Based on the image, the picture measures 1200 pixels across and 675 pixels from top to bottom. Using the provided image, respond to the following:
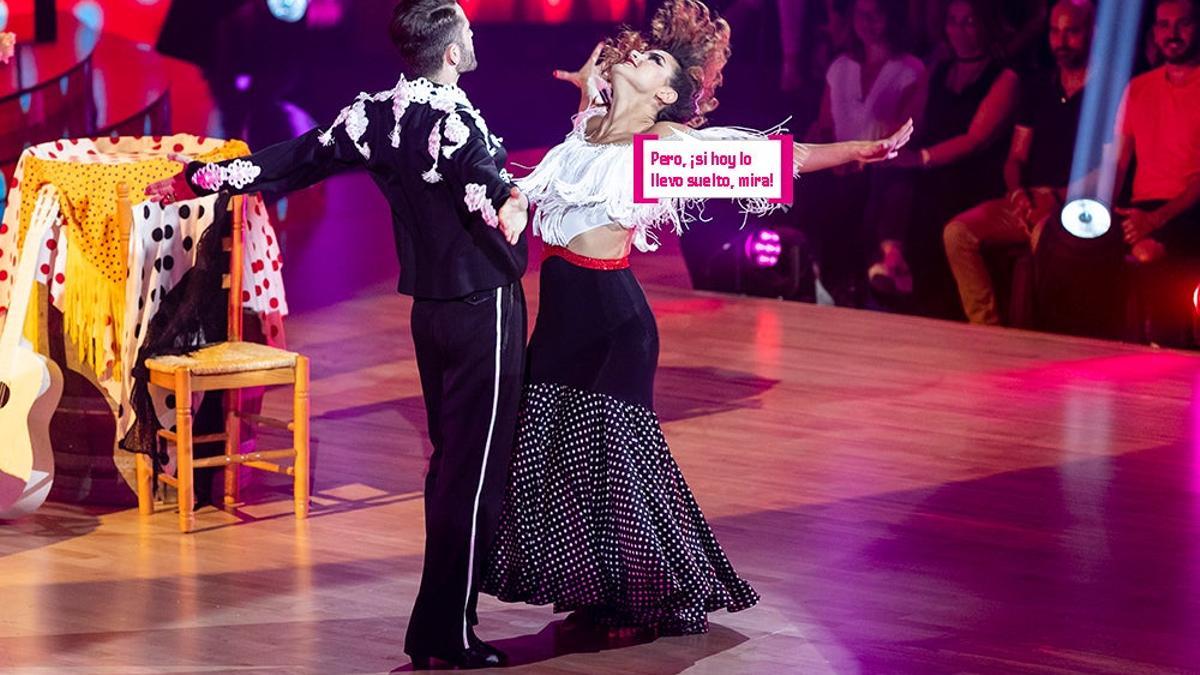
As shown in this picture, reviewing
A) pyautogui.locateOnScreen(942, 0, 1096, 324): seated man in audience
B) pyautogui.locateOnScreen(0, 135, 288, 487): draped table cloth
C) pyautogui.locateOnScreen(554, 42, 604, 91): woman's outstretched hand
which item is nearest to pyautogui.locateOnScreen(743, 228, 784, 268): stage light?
pyautogui.locateOnScreen(942, 0, 1096, 324): seated man in audience

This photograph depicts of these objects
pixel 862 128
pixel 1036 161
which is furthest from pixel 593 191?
pixel 862 128

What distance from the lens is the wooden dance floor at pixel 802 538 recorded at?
4.17 meters

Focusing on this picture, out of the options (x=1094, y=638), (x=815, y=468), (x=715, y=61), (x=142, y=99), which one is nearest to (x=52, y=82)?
(x=142, y=99)

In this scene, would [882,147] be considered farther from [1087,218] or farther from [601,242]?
[1087,218]

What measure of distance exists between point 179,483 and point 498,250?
176 centimetres

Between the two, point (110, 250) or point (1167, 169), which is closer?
point (110, 250)

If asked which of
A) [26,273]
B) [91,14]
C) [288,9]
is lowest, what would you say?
[26,273]

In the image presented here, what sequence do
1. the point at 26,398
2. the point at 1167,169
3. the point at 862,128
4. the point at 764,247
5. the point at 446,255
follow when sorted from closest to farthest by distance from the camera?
the point at 446,255, the point at 26,398, the point at 1167,169, the point at 862,128, the point at 764,247

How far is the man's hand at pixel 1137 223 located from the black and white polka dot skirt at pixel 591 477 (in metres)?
4.40

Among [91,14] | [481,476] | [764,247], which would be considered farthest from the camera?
[764,247]

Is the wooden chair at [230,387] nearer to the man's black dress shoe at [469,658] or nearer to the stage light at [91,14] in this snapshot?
the man's black dress shoe at [469,658]

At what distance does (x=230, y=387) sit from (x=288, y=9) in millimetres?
5301

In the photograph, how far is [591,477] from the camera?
13.4ft

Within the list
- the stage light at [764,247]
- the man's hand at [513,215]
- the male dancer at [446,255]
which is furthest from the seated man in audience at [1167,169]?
the man's hand at [513,215]
